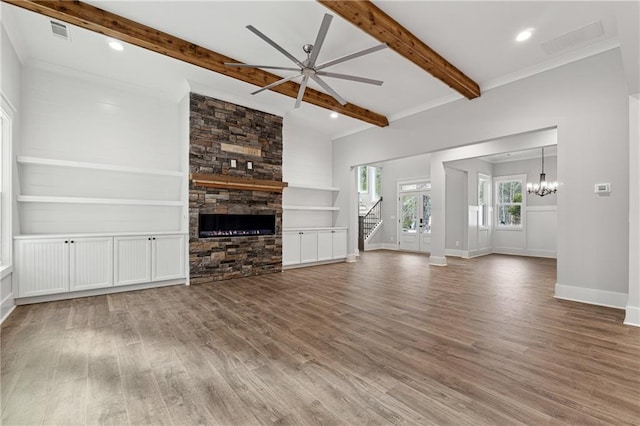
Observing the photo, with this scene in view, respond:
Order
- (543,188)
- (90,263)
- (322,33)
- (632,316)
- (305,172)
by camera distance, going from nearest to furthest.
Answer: (322,33) < (632,316) < (90,263) < (305,172) < (543,188)

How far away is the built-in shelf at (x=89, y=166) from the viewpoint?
12.8 feet

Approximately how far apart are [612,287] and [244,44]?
5677 millimetres

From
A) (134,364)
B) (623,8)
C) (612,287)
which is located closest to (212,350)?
(134,364)

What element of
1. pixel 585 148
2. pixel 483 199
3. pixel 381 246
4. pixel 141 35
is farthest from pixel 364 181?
pixel 141 35

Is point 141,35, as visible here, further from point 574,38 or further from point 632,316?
point 632,316

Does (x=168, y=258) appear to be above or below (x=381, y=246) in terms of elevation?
above

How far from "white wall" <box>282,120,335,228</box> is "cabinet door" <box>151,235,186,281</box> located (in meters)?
2.43

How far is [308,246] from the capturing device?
6.75 metres

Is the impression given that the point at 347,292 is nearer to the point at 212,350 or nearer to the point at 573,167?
the point at 212,350

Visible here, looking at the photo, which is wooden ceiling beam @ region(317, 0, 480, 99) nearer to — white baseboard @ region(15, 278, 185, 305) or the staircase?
white baseboard @ region(15, 278, 185, 305)

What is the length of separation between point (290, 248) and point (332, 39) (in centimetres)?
415

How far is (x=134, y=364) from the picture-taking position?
222 cm

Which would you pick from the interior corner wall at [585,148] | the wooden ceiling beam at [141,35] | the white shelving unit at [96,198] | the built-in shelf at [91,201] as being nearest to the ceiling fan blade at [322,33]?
the wooden ceiling beam at [141,35]

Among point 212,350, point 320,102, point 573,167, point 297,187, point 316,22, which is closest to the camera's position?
point 212,350
